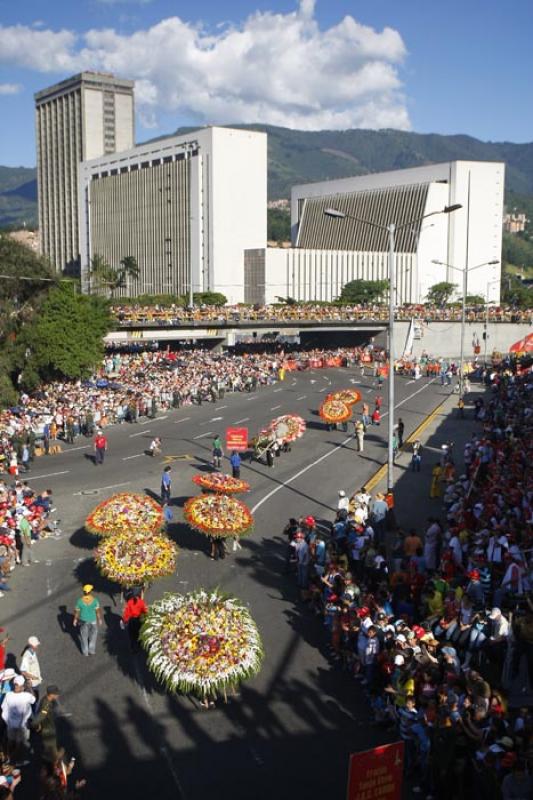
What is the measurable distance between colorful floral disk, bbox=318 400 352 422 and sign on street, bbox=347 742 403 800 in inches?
1034

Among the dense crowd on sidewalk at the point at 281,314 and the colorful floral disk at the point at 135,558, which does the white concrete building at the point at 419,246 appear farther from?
the colorful floral disk at the point at 135,558

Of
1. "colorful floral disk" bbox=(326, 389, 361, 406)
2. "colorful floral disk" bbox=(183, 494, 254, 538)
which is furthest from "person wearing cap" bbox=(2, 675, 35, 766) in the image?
"colorful floral disk" bbox=(326, 389, 361, 406)

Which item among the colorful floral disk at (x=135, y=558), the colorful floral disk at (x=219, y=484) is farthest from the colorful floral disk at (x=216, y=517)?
the colorful floral disk at (x=219, y=484)

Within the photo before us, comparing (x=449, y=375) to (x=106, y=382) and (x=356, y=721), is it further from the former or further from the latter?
(x=356, y=721)

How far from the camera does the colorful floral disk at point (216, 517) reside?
16.6m

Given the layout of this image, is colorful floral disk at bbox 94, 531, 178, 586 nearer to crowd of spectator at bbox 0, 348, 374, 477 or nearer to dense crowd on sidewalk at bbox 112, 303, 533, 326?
crowd of spectator at bbox 0, 348, 374, 477

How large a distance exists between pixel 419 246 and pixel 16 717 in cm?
12547

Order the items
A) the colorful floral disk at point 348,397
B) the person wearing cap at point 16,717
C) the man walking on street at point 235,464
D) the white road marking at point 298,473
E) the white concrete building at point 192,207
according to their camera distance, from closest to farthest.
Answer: the person wearing cap at point 16,717, the white road marking at point 298,473, the man walking on street at point 235,464, the colorful floral disk at point 348,397, the white concrete building at point 192,207

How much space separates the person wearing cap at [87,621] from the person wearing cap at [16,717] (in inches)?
102

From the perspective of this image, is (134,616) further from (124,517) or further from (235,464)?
(235,464)

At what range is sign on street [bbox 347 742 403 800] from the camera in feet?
23.6

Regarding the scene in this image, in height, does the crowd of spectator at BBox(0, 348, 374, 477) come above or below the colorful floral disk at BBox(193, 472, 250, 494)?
below

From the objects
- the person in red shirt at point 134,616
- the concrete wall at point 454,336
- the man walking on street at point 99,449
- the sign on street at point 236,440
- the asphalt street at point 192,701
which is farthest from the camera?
the concrete wall at point 454,336

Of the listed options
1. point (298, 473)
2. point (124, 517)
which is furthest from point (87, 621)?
point (298, 473)
